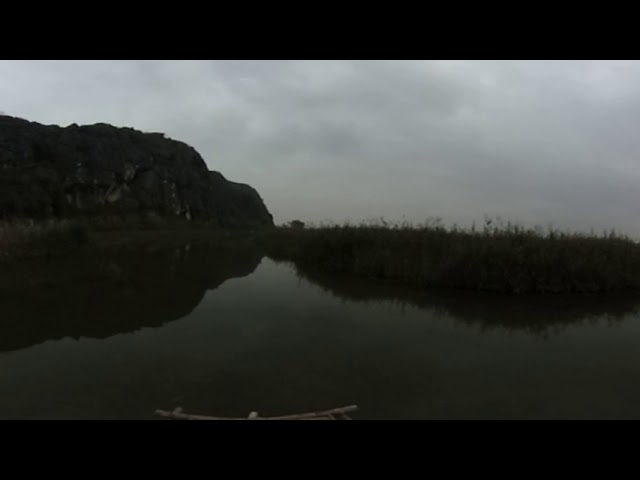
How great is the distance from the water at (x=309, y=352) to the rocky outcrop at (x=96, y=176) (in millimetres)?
34771

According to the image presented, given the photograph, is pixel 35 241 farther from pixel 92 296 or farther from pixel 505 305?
pixel 505 305

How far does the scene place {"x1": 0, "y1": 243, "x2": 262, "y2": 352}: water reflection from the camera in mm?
6531

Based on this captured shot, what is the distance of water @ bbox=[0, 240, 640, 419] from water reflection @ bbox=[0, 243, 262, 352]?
52 millimetres

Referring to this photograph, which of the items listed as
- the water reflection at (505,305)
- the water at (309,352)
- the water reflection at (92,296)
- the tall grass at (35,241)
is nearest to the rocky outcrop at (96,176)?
the tall grass at (35,241)

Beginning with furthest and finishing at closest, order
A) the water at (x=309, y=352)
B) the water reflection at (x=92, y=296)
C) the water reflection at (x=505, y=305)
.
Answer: the water reflection at (x=505, y=305)
the water reflection at (x=92, y=296)
the water at (x=309, y=352)

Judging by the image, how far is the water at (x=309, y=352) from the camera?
4.19 metres

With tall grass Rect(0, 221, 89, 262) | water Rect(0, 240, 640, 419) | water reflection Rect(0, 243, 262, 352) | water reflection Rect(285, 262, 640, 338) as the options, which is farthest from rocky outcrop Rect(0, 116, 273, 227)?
water reflection Rect(285, 262, 640, 338)

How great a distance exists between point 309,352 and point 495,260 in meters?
6.73

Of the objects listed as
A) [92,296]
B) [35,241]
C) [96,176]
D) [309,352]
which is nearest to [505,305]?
[309,352]

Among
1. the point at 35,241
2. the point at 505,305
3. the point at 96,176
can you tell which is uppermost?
the point at 96,176

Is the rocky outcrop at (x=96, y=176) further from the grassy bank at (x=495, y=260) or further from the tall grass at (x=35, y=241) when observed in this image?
→ the grassy bank at (x=495, y=260)

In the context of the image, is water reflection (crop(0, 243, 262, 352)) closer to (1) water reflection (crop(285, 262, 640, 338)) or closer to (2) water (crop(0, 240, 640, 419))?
(2) water (crop(0, 240, 640, 419))

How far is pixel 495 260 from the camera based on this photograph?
1030 centimetres
